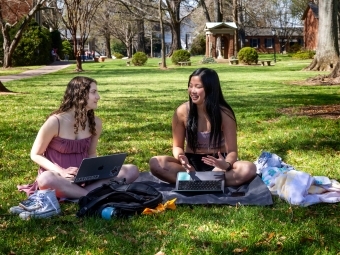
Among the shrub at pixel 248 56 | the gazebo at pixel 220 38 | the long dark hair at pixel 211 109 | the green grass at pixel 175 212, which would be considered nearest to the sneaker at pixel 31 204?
the green grass at pixel 175 212

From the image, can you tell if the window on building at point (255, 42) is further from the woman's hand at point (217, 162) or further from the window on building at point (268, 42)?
the woman's hand at point (217, 162)

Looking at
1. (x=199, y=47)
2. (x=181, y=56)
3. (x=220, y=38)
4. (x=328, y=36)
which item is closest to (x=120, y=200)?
(x=328, y=36)

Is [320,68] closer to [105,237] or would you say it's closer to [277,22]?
[105,237]

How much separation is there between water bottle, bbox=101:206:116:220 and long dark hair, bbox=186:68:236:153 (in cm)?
140

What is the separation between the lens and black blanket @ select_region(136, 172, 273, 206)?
5.02 metres

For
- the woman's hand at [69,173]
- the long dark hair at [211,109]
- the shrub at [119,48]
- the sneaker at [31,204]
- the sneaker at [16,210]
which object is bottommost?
the shrub at [119,48]

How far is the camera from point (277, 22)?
83.7 metres

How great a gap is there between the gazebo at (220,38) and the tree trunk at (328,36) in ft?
54.2

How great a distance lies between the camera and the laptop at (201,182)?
5.27 meters

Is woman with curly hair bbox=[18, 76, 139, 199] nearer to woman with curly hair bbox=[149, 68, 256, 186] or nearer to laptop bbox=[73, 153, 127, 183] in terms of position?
laptop bbox=[73, 153, 127, 183]

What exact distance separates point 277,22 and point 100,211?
269 ft

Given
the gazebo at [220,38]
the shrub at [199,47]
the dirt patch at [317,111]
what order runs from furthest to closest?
the shrub at [199,47] → the gazebo at [220,38] → the dirt patch at [317,111]

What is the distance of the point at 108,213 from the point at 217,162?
1.13 metres

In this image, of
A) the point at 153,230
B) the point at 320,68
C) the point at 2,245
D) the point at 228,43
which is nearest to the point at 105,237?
the point at 153,230
